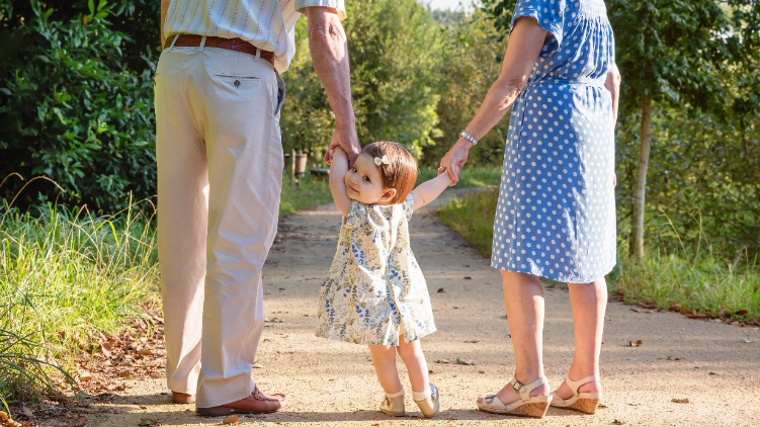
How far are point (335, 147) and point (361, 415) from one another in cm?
109

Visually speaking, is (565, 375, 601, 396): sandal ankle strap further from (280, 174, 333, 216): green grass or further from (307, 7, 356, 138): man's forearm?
(280, 174, 333, 216): green grass

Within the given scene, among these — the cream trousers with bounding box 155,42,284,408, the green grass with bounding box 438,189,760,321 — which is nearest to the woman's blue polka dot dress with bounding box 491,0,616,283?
the cream trousers with bounding box 155,42,284,408

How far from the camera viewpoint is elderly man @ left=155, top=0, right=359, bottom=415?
3.34 meters

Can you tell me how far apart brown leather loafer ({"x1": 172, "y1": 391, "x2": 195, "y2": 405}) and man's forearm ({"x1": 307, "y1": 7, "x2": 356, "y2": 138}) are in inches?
51.8

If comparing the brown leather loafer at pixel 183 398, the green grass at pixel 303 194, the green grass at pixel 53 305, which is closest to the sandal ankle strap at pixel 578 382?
the brown leather loafer at pixel 183 398

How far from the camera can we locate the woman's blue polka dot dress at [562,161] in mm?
3533

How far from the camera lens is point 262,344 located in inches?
201

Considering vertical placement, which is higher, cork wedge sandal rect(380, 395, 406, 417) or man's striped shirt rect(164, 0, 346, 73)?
man's striped shirt rect(164, 0, 346, 73)

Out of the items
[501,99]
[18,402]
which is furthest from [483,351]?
[18,402]

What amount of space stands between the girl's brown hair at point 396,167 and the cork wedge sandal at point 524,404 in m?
0.93

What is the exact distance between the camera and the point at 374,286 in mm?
3369

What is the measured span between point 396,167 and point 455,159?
0.81ft

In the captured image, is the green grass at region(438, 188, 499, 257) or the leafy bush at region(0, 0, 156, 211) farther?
the green grass at region(438, 188, 499, 257)

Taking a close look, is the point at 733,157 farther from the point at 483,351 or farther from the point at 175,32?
the point at 175,32
